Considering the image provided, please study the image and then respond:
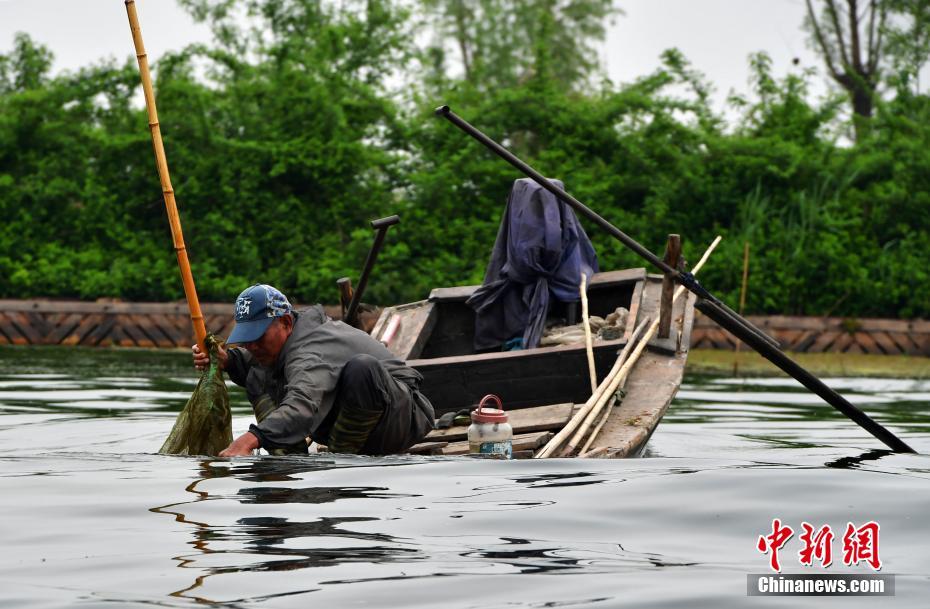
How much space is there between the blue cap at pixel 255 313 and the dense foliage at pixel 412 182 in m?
11.7

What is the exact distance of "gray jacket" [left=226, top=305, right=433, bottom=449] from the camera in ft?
18.9

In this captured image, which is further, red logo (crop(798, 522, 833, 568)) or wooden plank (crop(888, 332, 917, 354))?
wooden plank (crop(888, 332, 917, 354))

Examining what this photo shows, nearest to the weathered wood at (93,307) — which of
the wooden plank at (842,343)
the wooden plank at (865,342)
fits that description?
the wooden plank at (842,343)

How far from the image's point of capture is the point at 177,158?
62.5ft

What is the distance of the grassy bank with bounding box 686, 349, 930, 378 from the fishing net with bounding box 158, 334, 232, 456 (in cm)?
836

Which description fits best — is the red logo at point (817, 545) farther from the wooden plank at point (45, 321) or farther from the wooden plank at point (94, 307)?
the wooden plank at point (45, 321)

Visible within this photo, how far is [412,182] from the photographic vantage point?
18609 millimetres

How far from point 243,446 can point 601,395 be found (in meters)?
2.09

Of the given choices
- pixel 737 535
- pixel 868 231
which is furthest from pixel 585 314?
pixel 868 231

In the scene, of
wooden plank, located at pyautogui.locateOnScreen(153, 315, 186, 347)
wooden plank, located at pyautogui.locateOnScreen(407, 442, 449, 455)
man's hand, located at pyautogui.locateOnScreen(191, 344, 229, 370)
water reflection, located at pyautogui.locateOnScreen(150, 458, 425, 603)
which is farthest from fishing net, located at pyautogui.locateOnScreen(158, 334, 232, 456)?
wooden plank, located at pyautogui.locateOnScreen(153, 315, 186, 347)

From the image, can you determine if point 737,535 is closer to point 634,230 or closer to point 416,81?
point 634,230

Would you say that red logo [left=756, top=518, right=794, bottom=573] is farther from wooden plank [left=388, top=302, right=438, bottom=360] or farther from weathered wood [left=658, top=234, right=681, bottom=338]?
wooden plank [left=388, top=302, right=438, bottom=360]

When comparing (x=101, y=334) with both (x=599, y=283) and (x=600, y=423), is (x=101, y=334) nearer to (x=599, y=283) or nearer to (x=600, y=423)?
(x=599, y=283)

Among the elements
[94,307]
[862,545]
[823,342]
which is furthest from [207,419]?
[94,307]
